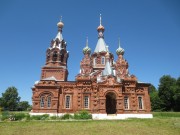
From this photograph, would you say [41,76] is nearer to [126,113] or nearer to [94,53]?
[94,53]

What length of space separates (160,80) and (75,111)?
32.9m

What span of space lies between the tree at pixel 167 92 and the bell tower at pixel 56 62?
2986 centimetres

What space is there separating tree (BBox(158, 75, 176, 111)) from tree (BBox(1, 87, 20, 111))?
50.4 m

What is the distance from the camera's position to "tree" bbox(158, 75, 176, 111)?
46.8m

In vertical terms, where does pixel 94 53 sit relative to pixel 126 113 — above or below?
above

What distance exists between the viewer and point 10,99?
65.4 metres

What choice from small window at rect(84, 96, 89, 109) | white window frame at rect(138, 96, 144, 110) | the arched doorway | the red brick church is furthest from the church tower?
white window frame at rect(138, 96, 144, 110)

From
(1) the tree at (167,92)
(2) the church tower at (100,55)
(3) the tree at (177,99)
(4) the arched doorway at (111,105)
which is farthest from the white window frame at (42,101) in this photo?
(1) the tree at (167,92)

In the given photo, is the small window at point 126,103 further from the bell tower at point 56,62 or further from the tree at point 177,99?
the tree at point 177,99

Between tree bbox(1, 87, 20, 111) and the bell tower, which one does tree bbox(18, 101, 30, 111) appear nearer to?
tree bbox(1, 87, 20, 111)

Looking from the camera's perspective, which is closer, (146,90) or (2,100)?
(146,90)

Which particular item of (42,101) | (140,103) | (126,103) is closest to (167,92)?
(140,103)

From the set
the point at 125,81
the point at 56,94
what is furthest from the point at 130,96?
the point at 56,94

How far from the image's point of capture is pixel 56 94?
89.2 feet
